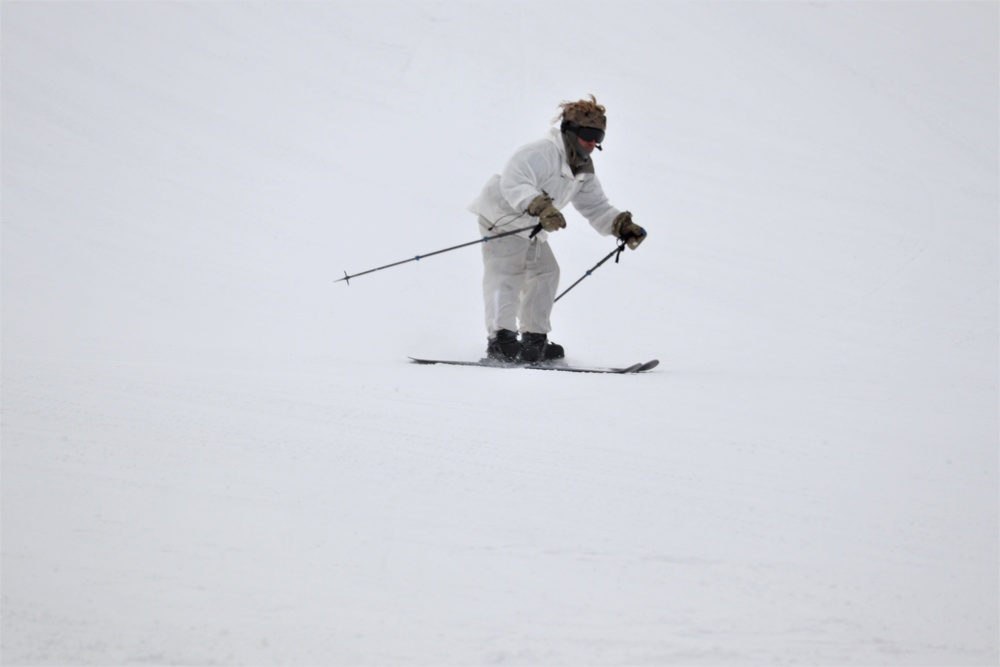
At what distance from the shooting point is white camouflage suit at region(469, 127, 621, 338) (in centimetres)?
545

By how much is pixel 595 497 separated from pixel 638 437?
0.62 metres

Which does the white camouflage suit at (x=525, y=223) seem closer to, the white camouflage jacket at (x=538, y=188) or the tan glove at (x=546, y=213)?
the white camouflage jacket at (x=538, y=188)

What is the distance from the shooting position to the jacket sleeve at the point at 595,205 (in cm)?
589

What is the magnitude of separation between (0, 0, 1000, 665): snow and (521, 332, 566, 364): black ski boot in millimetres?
477

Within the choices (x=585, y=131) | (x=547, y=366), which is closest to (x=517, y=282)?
(x=547, y=366)

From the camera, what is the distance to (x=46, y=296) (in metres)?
6.36

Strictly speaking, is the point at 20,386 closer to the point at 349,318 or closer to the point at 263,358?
the point at 263,358

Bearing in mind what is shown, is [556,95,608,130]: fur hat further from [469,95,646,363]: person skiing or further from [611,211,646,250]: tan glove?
[611,211,646,250]: tan glove

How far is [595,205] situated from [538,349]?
960 mm

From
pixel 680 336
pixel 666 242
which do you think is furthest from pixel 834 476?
pixel 666 242

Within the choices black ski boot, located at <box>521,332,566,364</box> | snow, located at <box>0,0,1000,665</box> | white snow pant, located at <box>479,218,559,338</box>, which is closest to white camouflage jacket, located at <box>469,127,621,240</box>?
white snow pant, located at <box>479,218,559,338</box>

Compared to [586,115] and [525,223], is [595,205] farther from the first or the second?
[586,115]

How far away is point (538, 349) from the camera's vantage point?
576 centimetres

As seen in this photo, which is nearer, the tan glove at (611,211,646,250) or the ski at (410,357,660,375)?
the ski at (410,357,660,375)
